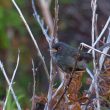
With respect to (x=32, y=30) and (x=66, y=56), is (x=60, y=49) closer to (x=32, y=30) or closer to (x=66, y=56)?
(x=66, y=56)

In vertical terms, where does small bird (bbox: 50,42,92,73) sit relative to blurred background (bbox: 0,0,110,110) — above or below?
above

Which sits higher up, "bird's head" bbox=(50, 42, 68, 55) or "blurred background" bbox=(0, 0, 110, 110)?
"bird's head" bbox=(50, 42, 68, 55)

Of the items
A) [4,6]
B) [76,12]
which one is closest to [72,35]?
[76,12]

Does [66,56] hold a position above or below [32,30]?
above

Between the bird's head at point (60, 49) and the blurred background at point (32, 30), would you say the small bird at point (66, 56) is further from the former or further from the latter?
the blurred background at point (32, 30)

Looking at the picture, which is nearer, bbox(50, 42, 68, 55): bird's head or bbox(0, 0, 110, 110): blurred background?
bbox(50, 42, 68, 55): bird's head

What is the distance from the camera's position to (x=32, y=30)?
9.43 m

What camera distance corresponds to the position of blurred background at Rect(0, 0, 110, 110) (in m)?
8.69

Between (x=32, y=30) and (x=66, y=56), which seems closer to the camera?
(x=66, y=56)

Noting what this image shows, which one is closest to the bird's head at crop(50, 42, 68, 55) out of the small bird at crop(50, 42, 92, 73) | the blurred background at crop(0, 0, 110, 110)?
the small bird at crop(50, 42, 92, 73)

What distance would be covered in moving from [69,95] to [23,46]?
601 centimetres

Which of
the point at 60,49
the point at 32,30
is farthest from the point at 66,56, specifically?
the point at 32,30

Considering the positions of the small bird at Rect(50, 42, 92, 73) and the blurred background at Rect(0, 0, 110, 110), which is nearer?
the small bird at Rect(50, 42, 92, 73)

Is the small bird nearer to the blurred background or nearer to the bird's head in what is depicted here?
the bird's head
